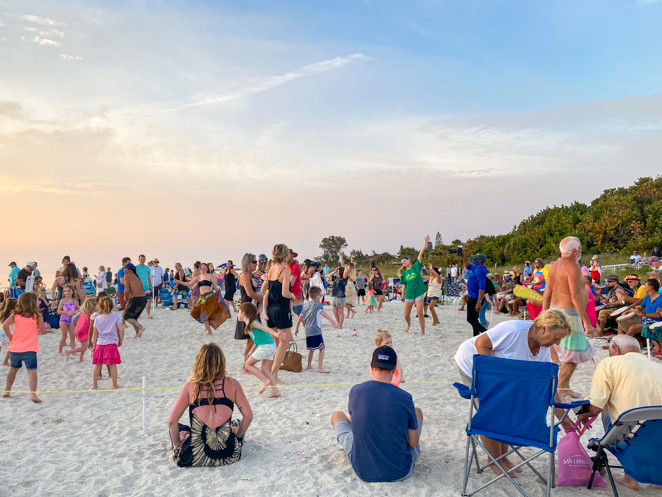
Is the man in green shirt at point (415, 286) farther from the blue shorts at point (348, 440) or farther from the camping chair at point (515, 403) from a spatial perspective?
the camping chair at point (515, 403)

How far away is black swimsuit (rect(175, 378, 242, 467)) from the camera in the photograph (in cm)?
401

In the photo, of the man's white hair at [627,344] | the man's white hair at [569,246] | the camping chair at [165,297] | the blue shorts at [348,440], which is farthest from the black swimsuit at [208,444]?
the camping chair at [165,297]

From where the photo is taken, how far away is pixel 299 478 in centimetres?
387

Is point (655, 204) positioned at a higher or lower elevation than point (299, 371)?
higher

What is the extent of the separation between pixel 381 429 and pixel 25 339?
15.6 feet

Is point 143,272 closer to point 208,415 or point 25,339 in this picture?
point 25,339

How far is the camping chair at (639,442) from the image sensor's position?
307 cm

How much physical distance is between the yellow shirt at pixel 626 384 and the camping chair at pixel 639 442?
13cm

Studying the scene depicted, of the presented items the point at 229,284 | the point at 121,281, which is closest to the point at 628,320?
the point at 229,284

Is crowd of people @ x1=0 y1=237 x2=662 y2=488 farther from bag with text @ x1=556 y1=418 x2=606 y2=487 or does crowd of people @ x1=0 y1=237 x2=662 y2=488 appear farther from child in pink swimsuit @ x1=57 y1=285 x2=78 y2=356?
bag with text @ x1=556 y1=418 x2=606 y2=487

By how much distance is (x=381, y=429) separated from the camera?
140 inches

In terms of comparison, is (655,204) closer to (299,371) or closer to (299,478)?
(299,371)

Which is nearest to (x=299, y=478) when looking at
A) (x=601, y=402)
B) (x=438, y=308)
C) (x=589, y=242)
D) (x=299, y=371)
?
(x=601, y=402)

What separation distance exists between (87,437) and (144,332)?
22.4 ft
